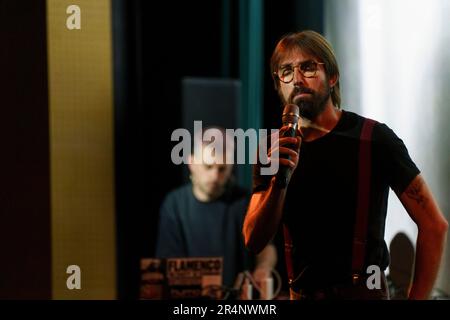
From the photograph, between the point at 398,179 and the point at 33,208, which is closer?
the point at 398,179

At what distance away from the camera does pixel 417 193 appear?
3.95ft

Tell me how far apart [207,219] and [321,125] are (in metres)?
0.98

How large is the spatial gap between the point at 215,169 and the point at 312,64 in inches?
35.9

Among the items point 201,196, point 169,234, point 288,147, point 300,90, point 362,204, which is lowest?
point 169,234

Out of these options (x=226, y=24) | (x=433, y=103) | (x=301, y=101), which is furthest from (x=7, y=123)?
(x=226, y=24)

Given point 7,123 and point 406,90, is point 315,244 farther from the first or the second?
point 7,123

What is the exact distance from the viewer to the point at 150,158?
7.41 feet

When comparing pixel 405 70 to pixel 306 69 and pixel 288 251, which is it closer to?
pixel 306 69

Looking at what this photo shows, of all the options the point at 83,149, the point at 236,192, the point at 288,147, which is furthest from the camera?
the point at 236,192

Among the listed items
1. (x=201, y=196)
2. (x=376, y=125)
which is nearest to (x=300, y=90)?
(x=376, y=125)

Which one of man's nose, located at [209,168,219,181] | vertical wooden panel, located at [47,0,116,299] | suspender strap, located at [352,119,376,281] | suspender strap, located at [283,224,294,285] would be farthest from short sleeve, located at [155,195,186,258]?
suspender strap, located at [352,119,376,281]

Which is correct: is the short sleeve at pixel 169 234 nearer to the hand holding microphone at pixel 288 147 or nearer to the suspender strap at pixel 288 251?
the suspender strap at pixel 288 251

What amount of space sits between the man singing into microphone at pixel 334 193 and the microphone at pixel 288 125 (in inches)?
0.5
